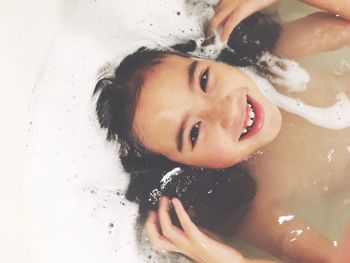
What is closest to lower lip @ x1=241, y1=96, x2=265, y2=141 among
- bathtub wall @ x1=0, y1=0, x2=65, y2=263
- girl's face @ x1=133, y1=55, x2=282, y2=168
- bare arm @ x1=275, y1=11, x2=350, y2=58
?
girl's face @ x1=133, y1=55, x2=282, y2=168

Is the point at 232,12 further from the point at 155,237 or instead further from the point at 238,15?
the point at 155,237

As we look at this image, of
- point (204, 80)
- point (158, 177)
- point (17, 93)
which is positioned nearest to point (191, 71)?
point (204, 80)

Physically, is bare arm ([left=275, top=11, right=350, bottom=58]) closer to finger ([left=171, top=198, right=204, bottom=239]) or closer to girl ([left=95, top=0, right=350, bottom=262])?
girl ([left=95, top=0, right=350, bottom=262])

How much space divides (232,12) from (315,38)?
0.11 m

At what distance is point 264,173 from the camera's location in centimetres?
79

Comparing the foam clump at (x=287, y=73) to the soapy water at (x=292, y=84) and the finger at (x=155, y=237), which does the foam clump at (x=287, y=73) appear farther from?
the finger at (x=155, y=237)

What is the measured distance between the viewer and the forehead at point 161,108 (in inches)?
30.0

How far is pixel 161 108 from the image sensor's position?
76 centimetres

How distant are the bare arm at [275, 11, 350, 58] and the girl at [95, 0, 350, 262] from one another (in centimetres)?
8

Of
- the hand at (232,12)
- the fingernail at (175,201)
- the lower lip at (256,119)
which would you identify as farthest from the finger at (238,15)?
the fingernail at (175,201)

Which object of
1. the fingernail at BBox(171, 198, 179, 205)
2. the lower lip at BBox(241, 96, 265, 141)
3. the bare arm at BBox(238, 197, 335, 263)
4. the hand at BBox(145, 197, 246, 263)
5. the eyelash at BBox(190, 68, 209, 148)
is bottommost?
the bare arm at BBox(238, 197, 335, 263)

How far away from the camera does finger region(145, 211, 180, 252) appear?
2.56 ft

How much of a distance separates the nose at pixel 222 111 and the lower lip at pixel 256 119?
0.09ft

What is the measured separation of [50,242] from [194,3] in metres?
0.36
